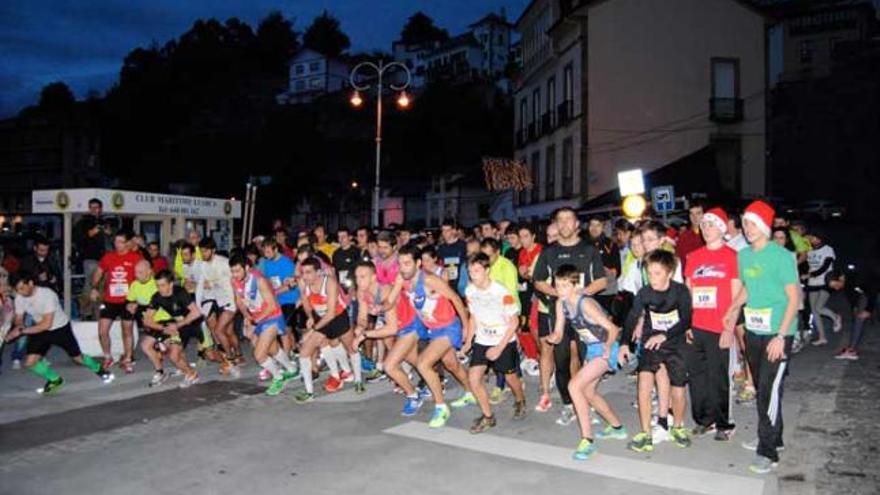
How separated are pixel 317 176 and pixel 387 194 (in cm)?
992

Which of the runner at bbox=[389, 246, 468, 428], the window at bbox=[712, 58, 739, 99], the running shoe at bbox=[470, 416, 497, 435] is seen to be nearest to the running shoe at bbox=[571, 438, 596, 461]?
the running shoe at bbox=[470, 416, 497, 435]

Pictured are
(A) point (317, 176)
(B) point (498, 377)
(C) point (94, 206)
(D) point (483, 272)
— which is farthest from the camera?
(A) point (317, 176)

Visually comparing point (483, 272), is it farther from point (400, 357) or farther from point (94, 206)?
point (94, 206)

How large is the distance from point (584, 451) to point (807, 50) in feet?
167

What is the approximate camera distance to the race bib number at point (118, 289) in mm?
10562

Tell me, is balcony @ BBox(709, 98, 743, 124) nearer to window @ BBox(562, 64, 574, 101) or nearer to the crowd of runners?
window @ BBox(562, 64, 574, 101)

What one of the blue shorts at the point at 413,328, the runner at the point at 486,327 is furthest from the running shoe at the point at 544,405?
the blue shorts at the point at 413,328

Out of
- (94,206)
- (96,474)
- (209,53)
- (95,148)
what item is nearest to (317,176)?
(95,148)

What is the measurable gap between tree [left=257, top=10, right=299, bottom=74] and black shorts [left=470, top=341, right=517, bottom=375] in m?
97.8

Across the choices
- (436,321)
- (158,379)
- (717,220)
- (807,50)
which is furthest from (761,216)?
(807,50)

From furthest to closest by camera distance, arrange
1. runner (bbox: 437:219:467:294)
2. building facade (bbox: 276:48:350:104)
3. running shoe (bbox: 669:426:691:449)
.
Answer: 1. building facade (bbox: 276:48:350:104)
2. runner (bbox: 437:219:467:294)
3. running shoe (bbox: 669:426:691:449)

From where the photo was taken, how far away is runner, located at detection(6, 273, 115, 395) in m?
9.15

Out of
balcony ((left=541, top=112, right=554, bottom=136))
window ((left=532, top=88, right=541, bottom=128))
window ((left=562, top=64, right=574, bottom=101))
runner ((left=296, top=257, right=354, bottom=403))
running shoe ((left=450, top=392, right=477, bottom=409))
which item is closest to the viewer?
running shoe ((left=450, top=392, right=477, bottom=409))

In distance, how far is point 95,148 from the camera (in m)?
54.4
